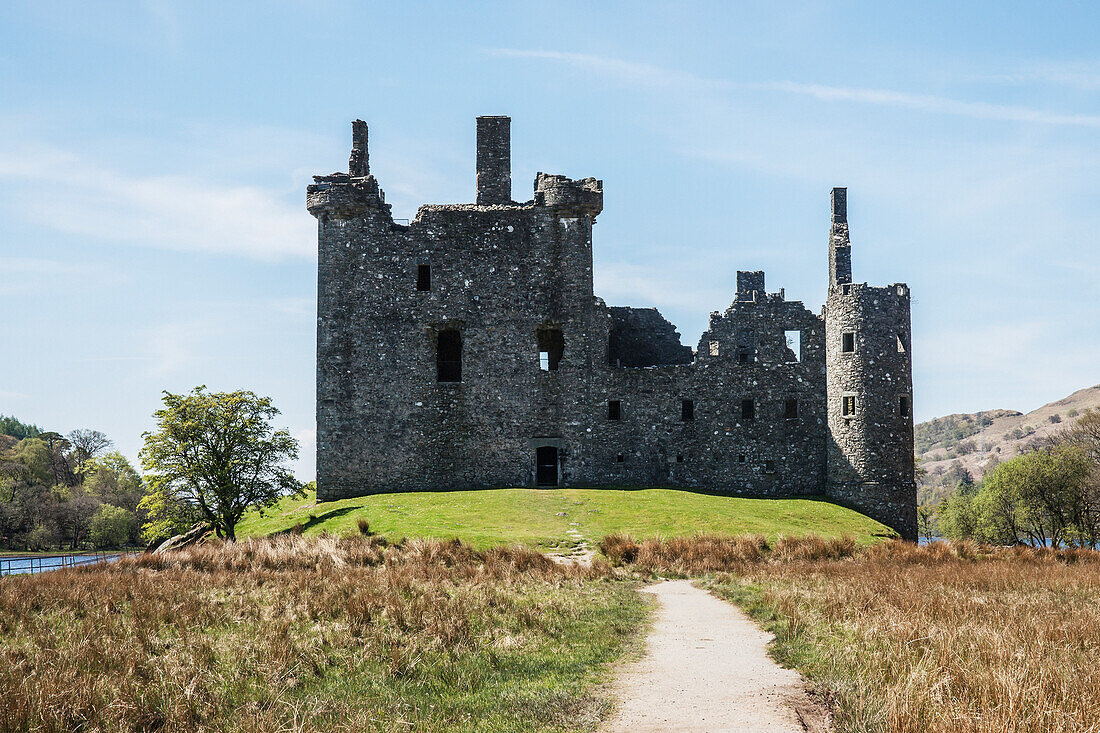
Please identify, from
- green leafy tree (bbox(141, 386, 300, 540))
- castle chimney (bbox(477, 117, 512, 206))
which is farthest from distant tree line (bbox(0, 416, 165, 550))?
castle chimney (bbox(477, 117, 512, 206))

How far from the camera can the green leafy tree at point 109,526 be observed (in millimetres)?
63591

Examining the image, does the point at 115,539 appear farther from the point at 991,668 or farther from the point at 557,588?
the point at 991,668

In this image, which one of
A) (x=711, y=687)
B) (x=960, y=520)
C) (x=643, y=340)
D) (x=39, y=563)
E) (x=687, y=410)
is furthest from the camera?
(x=960, y=520)

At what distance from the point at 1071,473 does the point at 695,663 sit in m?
49.3

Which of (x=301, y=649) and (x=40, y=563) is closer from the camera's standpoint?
(x=301, y=649)

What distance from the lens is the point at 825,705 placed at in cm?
769

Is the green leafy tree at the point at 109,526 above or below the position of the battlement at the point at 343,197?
below

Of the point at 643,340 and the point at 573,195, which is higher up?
the point at 573,195

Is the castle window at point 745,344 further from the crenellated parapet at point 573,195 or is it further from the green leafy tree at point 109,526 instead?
the green leafy tree at point 109,526

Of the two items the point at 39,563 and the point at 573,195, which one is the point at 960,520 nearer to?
the point at 573,195

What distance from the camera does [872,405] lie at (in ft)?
121

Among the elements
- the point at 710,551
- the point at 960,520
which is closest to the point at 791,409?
the point at 710,551

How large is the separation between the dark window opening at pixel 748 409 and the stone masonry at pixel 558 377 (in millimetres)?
95

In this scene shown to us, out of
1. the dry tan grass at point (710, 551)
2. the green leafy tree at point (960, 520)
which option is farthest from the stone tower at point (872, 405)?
the green leafy tree at point (960, 520)
